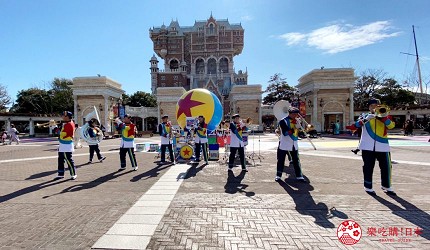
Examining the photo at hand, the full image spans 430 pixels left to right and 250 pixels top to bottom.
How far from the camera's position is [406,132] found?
2783 centimetres

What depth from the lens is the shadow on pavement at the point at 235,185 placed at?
5952 mm

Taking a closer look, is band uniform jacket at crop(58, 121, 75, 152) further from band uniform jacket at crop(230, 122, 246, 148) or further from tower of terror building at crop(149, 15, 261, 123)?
tower of terror building at crop(149, 15, 261, 123)

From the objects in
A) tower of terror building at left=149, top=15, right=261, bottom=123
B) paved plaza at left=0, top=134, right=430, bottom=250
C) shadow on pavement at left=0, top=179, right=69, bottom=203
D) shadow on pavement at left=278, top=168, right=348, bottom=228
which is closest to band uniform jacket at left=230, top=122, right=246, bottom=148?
paved plaza at left=0, top=134, right=430, bottom=250

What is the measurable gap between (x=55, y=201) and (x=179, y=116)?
8.77m

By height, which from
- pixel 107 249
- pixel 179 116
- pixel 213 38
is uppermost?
pixel 213 38

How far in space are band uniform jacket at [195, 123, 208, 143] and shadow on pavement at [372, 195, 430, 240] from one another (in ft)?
22.0

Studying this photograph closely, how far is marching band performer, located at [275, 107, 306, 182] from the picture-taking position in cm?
709

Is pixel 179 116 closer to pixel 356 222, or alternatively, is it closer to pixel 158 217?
pixel 158 217

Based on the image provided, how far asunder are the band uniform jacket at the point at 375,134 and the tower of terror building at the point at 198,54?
62199mm

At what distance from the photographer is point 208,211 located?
4.66 metres

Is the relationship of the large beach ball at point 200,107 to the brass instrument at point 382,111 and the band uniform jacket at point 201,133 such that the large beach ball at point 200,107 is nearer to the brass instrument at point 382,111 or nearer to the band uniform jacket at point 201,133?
the band uniform jacket at point 201,133

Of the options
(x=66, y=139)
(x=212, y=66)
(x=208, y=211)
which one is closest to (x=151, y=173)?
(x=66, y=139)

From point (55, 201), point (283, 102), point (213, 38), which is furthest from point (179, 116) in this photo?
point (213, 38)

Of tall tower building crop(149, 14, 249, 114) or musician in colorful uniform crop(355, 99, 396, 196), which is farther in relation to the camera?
tall tower building crop(149, 14, 249, 114)
